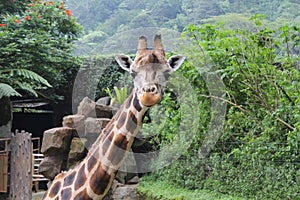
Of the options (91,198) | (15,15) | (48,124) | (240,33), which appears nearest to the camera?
(91,198)

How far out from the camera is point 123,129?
9.76 feet

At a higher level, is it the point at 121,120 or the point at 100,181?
the point at 121,120

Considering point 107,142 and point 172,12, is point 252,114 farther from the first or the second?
point 172,12

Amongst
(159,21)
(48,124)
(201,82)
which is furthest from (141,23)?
(48,124)

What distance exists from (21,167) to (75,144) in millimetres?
1321

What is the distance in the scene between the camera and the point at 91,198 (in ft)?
10.2

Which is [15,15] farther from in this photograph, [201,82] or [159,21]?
[201,82]

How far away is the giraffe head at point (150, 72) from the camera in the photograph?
260cm

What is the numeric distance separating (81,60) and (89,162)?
6.81m

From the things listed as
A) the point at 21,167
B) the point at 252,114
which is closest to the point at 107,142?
the point at 252,114

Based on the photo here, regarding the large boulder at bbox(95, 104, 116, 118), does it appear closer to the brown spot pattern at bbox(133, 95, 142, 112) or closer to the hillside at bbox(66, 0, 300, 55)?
the hillside at bbox(66, 0, 300, 55)

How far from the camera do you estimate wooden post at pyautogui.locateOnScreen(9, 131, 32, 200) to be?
25.5 ft

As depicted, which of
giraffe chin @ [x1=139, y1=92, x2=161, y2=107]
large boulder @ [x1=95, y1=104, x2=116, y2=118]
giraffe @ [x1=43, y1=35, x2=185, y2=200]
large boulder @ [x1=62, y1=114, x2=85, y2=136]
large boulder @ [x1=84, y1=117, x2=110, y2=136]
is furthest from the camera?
large boulder @ [x1=95, y1=104, x2=116, y2=118]

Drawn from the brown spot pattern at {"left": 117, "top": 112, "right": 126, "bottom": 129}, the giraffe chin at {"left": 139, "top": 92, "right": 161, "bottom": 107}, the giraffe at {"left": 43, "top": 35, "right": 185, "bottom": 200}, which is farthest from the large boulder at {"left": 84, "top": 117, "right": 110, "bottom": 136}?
the giraffe chin at {"left": 139, "top": 92, "right": 161, "bottom": 107}
